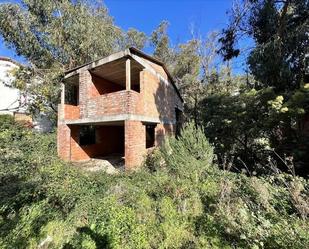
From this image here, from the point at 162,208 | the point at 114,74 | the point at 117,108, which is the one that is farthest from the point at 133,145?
the point at 114,74

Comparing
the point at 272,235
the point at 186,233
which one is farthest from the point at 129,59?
the point at 272,235

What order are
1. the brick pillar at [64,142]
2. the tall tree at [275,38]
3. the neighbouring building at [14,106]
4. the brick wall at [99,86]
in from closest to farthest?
the tall tree at [275,38], the brick wall at [99,86], the brick pillar at [64,142], the neighbouring building at [14,106]

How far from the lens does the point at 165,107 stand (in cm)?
1343

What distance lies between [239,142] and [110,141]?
329 inches

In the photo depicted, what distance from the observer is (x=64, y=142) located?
1129cm

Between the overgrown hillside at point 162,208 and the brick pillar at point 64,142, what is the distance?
9.81 feet

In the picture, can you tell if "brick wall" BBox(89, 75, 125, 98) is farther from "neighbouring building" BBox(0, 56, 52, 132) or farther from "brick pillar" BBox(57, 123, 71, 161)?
"neighbouring building" BBox(0, 56, 52, 132)

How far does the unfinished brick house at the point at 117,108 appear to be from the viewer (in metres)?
9.17

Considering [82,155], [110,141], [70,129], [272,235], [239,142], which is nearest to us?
[272,235]

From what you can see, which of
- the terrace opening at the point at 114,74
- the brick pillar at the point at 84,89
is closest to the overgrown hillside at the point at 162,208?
the brick pillar at the point at 84,89

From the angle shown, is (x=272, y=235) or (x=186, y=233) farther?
(x=186, y=233)

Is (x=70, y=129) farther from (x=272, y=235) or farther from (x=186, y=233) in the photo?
(x=272, y=235)

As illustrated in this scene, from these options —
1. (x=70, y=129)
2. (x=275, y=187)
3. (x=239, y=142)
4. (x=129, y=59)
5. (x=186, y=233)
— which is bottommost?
(x=186, y=233)

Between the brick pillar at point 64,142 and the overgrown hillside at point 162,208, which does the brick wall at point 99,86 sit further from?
the overgrown hillside at point 162,208
